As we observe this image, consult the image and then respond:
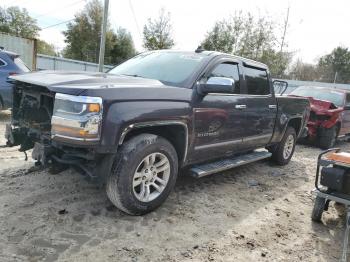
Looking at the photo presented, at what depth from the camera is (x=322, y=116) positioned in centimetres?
905

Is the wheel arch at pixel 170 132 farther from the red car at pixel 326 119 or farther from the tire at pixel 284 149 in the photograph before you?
the red car at pixel 326 119

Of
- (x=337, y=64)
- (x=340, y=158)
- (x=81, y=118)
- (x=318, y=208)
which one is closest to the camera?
(x=81, y=118)

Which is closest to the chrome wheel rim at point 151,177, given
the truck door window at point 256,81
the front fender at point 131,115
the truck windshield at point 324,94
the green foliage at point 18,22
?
the front fender at point 131,115

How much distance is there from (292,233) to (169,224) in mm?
1367

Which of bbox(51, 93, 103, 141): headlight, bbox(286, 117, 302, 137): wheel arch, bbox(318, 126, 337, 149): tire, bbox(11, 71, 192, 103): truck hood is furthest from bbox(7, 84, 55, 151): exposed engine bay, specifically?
bbox(318, 126, 337, 149): tire

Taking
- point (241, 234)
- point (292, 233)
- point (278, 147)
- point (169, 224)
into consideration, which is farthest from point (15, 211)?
point (278, 147)

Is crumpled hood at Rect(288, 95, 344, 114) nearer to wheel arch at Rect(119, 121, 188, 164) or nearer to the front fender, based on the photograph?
wheel arch at Rect(119, 121, 188, 164)

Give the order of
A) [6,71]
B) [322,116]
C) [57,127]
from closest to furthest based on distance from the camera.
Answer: [57,127]
[6,71]
[322,116]

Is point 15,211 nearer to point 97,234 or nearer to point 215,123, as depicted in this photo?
point 97,234

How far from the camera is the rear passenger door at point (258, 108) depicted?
507 centimetres

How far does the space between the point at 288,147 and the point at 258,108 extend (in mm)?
2031

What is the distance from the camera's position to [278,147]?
6555mm

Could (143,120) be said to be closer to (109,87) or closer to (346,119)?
(109,87)

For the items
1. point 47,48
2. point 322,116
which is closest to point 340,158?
point 322,116
